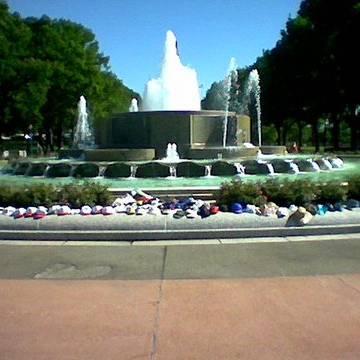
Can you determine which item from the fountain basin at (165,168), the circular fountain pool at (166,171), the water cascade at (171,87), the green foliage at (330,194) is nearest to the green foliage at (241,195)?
the green foliage at (330,194)

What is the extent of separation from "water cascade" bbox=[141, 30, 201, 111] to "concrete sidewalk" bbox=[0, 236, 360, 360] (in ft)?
71.4

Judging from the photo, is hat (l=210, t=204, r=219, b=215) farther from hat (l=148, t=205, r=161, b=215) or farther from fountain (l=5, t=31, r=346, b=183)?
fountain (l=5, t=31, r=346, b=183)

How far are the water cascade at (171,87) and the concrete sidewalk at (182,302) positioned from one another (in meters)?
21.7

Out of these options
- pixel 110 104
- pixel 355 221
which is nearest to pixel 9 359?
pixel 355 221

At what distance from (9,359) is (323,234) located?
618cm

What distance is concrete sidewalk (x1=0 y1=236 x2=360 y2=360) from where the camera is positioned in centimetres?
437

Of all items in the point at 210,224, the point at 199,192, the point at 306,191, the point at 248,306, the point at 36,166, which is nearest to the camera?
the point at 248,306

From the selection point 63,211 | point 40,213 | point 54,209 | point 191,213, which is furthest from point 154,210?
point 40,213

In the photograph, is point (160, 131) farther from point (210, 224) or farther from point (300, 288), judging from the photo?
point (300, 288)

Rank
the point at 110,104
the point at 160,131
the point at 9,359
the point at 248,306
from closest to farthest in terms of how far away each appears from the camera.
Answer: the point at 9,359, the point at 248,306, the point at 160,131, the point at 110,104

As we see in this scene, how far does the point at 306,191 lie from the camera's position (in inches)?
412

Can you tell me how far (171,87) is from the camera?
96.4ft

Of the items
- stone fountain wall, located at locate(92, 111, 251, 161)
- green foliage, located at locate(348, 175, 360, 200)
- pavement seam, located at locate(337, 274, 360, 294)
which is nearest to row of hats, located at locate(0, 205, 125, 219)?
pavement seam, located at locate(337, 274, 360, 294)

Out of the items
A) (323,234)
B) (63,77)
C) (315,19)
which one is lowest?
(323,234)
